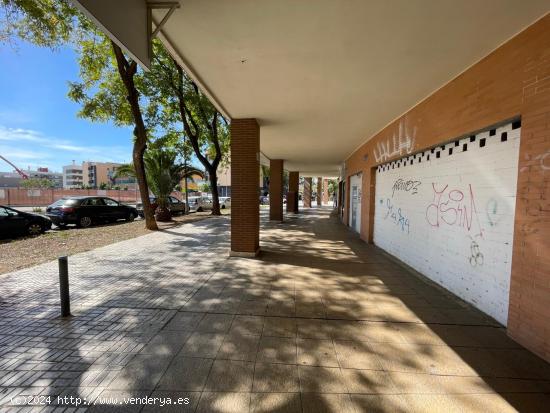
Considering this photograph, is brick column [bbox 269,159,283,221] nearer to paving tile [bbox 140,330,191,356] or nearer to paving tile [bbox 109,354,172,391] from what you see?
paving tile [bbox 140,330,191,356]

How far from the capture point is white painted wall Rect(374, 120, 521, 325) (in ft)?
11.9

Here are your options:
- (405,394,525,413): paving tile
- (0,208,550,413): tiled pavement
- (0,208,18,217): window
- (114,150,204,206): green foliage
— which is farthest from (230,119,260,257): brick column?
(114,150,204,206): green foliage

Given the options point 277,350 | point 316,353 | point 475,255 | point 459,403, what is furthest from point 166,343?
point 475,255

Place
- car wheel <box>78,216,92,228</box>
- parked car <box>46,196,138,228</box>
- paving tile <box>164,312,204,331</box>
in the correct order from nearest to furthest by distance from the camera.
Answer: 1. paving tile <box>164,312,204,331</box>
2. parked car <box>46,196,138,228</box>
3. car wheel <box>78,216,92,228</box>

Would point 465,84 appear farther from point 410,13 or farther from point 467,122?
point 410,13

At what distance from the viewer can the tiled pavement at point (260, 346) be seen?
245cm

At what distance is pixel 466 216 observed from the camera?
4395 mm

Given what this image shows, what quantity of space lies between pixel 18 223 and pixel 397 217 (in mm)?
12290

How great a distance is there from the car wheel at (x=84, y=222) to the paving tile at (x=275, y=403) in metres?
13.3

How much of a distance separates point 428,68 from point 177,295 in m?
5.23

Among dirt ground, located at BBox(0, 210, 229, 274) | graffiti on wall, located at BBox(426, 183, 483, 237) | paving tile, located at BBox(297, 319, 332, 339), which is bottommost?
paving tile, located at BBox(297, 319, 332, 339)

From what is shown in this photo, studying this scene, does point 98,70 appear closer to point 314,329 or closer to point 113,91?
point 113,91

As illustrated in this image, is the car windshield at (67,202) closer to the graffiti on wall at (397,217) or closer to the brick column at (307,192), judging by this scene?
the graffiti on wall at (397,217)

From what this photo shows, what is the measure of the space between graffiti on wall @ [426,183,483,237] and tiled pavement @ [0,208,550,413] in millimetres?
1229
